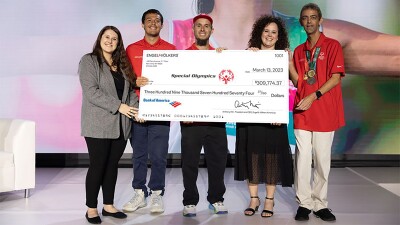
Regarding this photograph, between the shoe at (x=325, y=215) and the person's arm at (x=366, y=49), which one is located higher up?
the person's arm at (x=366, y=49)

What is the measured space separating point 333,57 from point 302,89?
0.30 m

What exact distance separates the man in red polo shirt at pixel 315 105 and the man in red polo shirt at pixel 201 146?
1.82 ft

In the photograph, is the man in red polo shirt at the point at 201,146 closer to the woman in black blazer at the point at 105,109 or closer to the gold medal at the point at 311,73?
the woman in black blazer at the point at 105,109

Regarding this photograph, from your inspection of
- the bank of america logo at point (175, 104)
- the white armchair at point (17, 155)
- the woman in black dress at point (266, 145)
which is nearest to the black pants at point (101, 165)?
Result: the bank of america logo at point (175, 104)

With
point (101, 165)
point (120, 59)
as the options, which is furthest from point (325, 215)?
point (120, 59)

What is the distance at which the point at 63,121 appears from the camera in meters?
6.14

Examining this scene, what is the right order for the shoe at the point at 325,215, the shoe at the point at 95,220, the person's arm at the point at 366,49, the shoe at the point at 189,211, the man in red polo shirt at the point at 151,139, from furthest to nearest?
the person's arm at the point at 366,49
the man in red polo shirt at the point at 151,139
the shoe at the point at 189,211
the shoe at the point at 325,215
the shoe at the point at 95,220

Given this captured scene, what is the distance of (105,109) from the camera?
3572 mm

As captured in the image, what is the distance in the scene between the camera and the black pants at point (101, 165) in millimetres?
3600

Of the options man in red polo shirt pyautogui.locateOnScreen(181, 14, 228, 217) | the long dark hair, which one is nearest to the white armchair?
the long dark hair

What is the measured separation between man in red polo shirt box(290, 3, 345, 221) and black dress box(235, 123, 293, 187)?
10cm

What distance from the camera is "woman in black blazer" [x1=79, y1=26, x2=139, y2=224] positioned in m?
3.56

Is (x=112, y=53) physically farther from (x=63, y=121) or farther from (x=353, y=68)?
(x=353, y=68)

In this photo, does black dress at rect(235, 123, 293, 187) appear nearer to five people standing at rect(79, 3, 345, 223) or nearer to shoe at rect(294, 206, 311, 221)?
five people standing at rect(79, 3, 345, 223)
